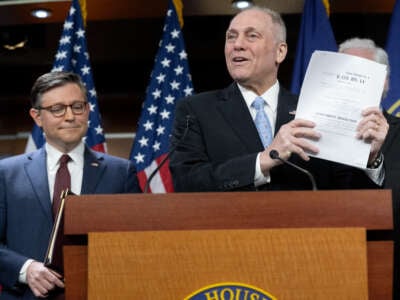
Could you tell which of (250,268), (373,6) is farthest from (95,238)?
(373,6)

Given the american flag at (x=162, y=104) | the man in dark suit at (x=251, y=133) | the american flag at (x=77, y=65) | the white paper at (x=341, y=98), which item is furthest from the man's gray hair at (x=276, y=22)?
the american flag at (x=77, y=65)

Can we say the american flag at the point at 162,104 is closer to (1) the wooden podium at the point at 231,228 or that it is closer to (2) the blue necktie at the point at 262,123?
(2) the blue necktie at the point at 262,123

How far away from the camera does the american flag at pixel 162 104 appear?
416 centimetres

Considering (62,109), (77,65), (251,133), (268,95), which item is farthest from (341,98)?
(77,65)

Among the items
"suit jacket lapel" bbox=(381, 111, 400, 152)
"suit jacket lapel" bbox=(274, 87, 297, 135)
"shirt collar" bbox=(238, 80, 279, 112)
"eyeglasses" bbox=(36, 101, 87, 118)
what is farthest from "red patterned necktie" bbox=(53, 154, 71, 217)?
"suit jacket lapel" bbox=(381, 111, 400, 152)

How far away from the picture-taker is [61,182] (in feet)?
9.50

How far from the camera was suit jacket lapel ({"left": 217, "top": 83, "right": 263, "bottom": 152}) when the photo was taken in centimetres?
217

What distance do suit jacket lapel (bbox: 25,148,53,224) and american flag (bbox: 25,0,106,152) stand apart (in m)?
1.12

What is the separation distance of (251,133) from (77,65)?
2.42 m

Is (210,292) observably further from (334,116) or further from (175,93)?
(175,93)

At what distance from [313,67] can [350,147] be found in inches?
9.1

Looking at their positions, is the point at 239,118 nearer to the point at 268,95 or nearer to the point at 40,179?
the point at 268,95

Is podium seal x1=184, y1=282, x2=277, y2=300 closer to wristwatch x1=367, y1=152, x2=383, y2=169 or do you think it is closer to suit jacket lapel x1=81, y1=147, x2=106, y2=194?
wristwatch x1=367, y1=152, x2=383, y2=169

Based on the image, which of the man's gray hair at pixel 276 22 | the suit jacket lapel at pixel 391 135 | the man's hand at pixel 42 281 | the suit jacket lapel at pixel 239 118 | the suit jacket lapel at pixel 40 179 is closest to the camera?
the suit jacket lapel at pixel 239 118
